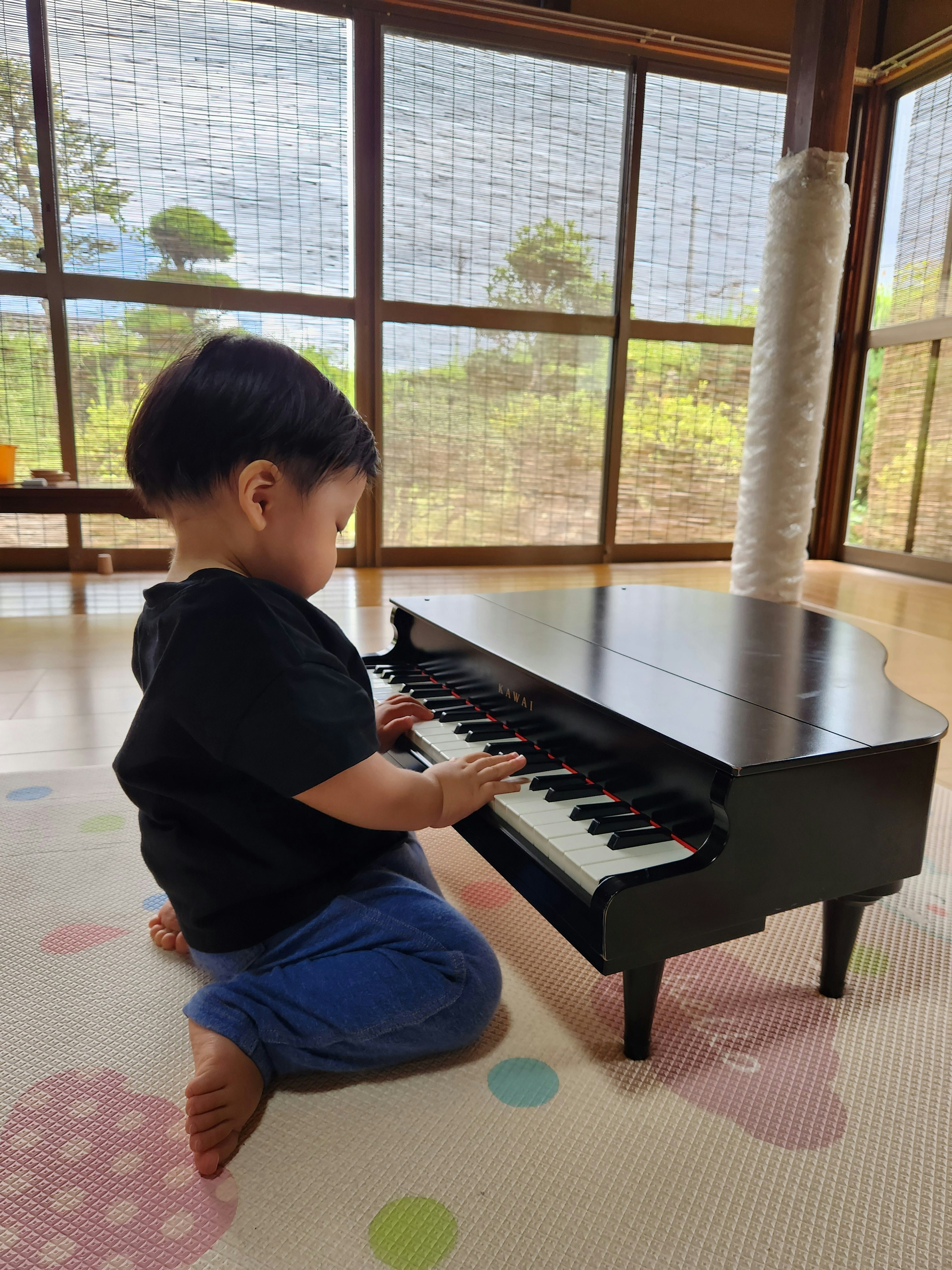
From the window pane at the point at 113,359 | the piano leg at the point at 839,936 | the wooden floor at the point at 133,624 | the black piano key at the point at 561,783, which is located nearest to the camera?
the black piano key at the point at 561,783

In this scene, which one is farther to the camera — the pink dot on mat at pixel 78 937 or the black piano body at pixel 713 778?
the pink dot on mat at pixel 78 937

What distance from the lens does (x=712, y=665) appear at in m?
1.30

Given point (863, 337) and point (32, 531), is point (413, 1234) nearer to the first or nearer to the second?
point (32, 531)

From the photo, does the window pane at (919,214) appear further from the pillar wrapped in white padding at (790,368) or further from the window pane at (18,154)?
the window pane at (18,154)

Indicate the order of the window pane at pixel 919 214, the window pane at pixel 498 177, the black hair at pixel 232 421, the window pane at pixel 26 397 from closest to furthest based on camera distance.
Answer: the black hair at pixel 232 421 → the window pane at pixel 26 397 → the window pane at pixel 498 177 → the window pane at pixel 919 214

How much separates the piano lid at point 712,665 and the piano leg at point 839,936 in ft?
0.87

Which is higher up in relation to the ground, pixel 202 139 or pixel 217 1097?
pixel 202 139

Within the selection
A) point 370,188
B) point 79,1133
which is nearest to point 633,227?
point 370,188

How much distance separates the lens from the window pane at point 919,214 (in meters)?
5.75

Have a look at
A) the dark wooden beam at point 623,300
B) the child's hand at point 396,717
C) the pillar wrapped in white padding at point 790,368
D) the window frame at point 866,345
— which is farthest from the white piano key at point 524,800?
the window frame at point 866,345

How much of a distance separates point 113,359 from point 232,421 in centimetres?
493

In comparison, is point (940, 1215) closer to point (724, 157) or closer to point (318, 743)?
point (318, 743)

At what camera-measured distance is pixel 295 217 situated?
17.6 ft

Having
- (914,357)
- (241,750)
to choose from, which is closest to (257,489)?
(241,750)
